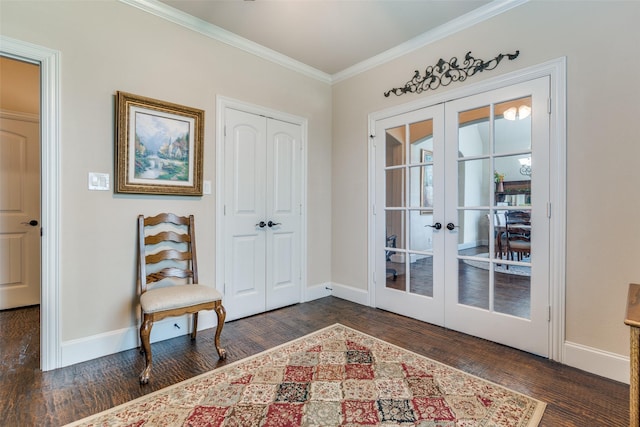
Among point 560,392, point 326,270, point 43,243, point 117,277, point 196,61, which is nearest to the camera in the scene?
point 560,392

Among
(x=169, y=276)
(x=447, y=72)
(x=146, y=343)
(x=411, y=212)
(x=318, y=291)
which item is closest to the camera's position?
(x=146, y=343)

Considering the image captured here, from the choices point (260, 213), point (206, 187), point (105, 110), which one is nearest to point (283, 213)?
point (260, 213)

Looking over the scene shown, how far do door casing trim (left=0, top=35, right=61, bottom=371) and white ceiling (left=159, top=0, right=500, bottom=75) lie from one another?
104 centimetres

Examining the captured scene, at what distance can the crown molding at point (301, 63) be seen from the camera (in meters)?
2.45

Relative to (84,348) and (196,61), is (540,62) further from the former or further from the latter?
(84,348)

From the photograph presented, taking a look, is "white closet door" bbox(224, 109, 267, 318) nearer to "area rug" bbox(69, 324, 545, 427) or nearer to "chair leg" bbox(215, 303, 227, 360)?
"chair leg" bbox(215, 303, 227, 360)

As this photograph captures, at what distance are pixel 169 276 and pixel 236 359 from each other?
835 millimetres

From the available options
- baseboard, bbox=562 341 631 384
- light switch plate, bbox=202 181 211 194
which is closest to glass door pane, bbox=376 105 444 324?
baseboard, bbox=562 341 631 384

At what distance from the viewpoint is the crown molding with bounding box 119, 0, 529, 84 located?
2445 millimetres

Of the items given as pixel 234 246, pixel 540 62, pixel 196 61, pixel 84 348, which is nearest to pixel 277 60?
pixel 196 61

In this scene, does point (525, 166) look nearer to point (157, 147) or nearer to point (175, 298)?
point (175, 298)

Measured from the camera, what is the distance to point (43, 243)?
81.3 inches

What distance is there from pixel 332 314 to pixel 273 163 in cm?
167

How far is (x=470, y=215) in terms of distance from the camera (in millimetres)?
2654
